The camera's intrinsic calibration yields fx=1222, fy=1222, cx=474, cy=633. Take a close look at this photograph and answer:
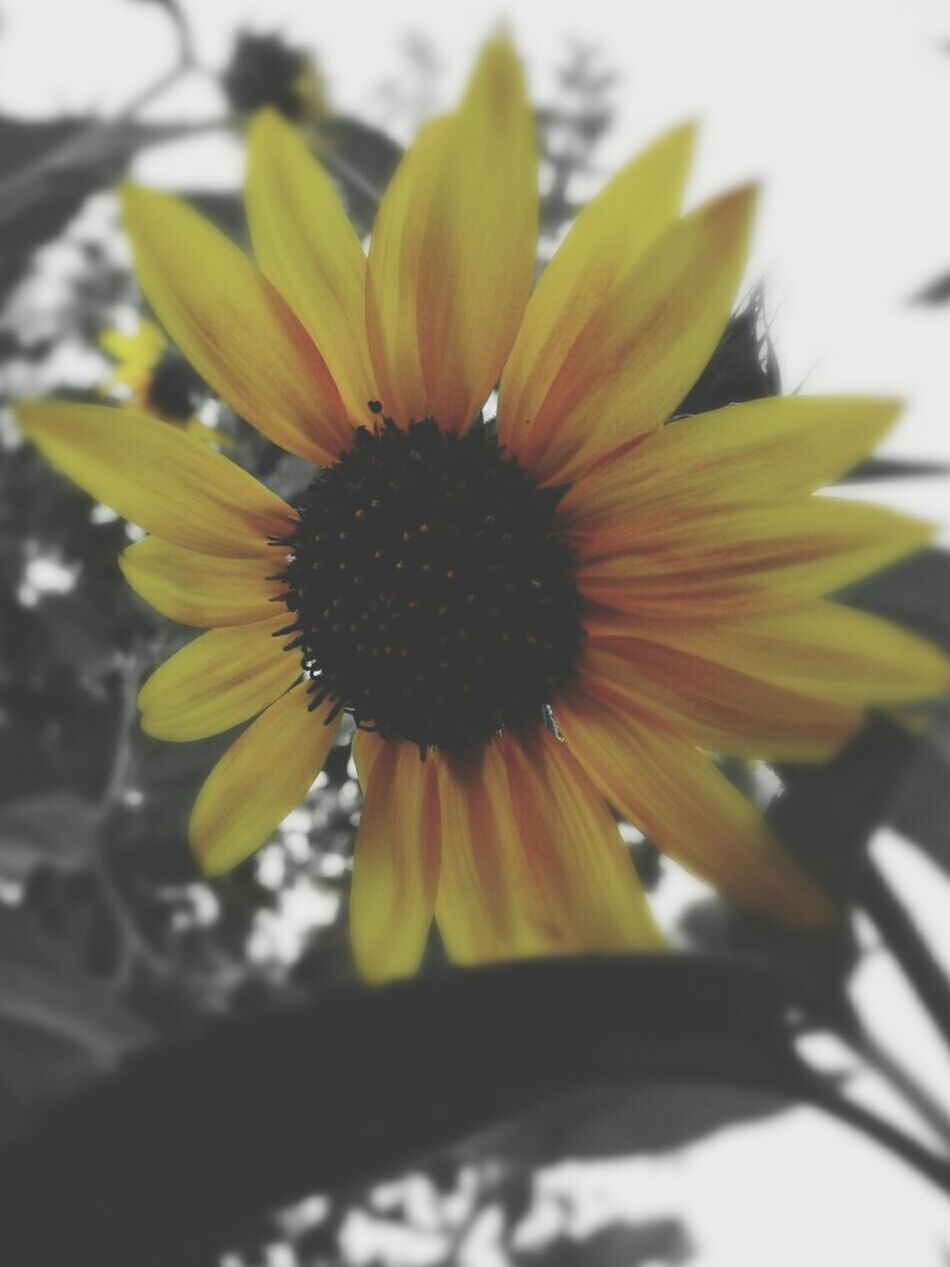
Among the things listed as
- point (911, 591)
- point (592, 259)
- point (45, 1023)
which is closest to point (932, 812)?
point (911, 591)

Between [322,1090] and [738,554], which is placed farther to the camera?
[738,554]

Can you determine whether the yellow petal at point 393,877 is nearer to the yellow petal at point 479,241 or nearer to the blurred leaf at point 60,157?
the yellow petal at point 479,241

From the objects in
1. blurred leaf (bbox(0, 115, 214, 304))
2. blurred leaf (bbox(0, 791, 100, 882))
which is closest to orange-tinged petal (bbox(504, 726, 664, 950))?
blurred leaf (bbox(0, 115, 214, 304))

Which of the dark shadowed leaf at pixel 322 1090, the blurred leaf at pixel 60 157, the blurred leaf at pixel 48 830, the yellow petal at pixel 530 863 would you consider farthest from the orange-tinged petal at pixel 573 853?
the blurred leaf at pixel 48 830

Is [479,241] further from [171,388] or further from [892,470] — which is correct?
[171,388]

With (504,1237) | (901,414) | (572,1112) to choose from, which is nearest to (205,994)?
(504,1237)

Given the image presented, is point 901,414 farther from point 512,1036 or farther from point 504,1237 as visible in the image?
point 504,1237

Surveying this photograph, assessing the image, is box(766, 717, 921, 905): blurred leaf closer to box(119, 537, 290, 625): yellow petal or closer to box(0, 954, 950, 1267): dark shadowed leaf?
box(0, 954, 950, 1267): dark shadowed leaf
